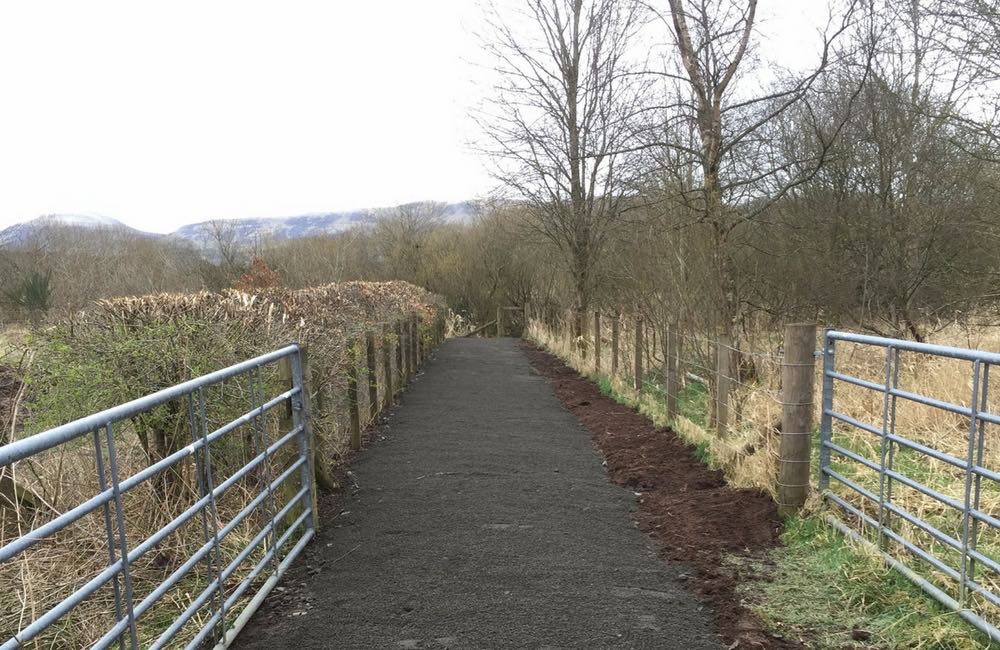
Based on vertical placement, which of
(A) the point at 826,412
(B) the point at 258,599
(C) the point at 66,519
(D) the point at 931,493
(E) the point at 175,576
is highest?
(C) the point at 66,519

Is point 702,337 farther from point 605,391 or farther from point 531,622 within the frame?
point 531,622

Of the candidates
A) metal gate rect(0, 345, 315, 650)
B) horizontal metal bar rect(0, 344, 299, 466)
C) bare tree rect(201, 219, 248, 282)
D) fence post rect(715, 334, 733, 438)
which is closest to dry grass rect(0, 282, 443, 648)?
metal gate rect(0, 345, 315, 650)

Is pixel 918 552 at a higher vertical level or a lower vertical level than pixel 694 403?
higher

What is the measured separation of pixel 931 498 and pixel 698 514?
1482mm

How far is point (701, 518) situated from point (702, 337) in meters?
5.19

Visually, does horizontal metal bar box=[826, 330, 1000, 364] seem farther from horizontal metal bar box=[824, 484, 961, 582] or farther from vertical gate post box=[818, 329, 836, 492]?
horizontal metal bar box=[824, 484, 961, 582]

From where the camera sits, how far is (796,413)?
4715mm

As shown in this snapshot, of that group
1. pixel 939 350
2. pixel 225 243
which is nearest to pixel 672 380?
pixel 939 350

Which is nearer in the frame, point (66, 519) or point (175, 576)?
point (66, 519)

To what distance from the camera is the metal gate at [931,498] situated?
307cm

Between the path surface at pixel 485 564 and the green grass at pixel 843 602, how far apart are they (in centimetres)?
44

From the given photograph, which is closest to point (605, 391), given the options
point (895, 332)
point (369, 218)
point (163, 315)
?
point (895, 332)

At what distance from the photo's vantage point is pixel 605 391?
1159 centimetres

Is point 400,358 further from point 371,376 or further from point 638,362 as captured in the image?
point 638,362
